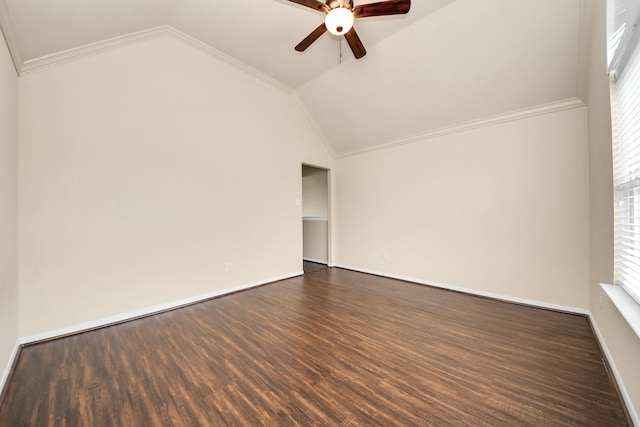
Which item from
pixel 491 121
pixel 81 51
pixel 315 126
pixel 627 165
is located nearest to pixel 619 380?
pixel 627 165

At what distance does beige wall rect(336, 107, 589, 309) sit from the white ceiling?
41 centimetres

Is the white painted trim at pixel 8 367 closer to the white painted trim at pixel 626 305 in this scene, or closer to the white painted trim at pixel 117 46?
the white painted trim at pixel 117 46

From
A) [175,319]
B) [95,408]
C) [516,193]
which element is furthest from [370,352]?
[516,193]

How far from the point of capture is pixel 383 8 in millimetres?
1915

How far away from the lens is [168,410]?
1.31m

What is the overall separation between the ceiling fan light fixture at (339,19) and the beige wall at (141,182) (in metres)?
1.91

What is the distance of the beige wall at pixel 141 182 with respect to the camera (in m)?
2.08

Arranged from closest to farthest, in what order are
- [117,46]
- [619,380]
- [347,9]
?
1. [619,380]
2. [347,9]
3. [117,46]

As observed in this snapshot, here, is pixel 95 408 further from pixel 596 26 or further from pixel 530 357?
pixel 596 26

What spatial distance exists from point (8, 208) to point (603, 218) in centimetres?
459

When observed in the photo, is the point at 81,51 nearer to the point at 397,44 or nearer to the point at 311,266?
the point at 397,44

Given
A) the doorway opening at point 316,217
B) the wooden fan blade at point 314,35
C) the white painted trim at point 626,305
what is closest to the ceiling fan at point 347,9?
the wooden fan blade at point 314,35

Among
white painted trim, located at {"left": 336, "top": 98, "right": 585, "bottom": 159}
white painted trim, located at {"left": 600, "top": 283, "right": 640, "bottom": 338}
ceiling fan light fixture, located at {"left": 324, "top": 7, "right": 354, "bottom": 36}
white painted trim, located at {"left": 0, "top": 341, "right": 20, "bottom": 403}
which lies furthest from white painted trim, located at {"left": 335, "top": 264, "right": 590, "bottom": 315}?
white painted trim, located at {"left": 0, "top": 341, "right": 20, "bottom": 403}

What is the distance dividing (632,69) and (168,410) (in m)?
3.20
